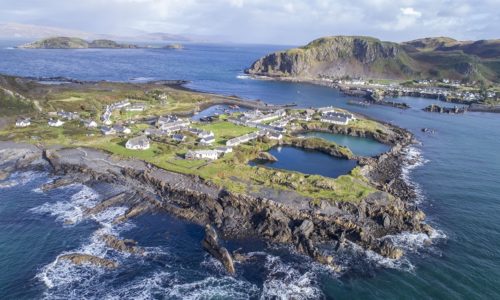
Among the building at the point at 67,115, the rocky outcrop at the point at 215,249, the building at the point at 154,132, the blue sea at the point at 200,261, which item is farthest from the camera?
the building at the point at 67,115

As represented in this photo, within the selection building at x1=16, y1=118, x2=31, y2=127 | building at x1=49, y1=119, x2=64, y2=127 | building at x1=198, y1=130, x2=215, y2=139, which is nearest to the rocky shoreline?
building at x1=198, y1=130, x2=215, y2=139

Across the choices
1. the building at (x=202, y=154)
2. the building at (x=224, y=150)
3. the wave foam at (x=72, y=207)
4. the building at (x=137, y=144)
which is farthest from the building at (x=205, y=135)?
the wave foam at (x=72, y=207)

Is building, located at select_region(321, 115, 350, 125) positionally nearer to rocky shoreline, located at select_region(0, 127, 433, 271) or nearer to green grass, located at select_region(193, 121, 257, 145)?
green grass, located at select_region(193, 121, 257, 145)

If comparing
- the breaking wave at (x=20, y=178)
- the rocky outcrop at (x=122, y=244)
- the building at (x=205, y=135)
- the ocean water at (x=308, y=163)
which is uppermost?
the building at (x=205, y=135)

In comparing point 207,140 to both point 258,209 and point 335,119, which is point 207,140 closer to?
point 258,209

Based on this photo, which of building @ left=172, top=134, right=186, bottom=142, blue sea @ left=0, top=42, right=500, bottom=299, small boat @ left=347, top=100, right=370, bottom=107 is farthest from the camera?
small boat @ left=347, top=100, right=370, bottom=107

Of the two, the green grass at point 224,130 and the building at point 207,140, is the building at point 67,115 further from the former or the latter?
the building at point 207,140

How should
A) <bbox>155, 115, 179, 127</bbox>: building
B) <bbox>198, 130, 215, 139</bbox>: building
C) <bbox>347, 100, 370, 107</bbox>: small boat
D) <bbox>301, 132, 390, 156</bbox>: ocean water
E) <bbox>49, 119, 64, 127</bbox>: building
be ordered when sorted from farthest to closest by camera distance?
<bbox>347, 100, 370, 107</bbox>: small boat
<bbox>155, 115, 179, 127</bbox>: building
<bbox>49, 119, 64, 127</bbox>: building
<bbox>301, 132, 390, 156</bbox>: ocean water
<bbox>198, 130, 215, 139</bbox>: building
